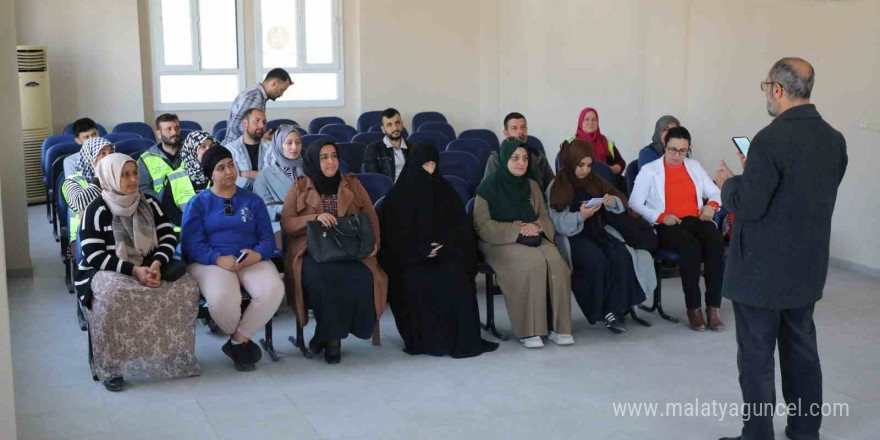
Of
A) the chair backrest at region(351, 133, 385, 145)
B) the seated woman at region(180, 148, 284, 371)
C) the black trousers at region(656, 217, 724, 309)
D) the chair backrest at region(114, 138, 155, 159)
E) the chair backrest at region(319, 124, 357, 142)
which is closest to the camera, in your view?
the seated woman at region(180, 148, 284, 371)

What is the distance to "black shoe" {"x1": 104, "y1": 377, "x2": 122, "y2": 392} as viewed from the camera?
15.6ft

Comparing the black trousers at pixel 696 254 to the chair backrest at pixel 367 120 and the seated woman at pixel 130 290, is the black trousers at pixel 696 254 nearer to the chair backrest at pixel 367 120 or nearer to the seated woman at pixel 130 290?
the seated woman at pixel 130 290

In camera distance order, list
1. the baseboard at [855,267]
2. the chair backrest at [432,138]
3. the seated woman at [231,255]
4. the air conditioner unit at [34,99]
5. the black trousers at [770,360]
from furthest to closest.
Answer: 1. the air conditioner unit at [34,99]
2. the chair backrest at [432,138]
3. the baseboard at [855,267]
4. the seated woman at [231,255]
5. the black trousers at [770,360]

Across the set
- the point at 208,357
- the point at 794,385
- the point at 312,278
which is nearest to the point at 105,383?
the point at 208,357

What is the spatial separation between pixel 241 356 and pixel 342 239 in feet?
2.72

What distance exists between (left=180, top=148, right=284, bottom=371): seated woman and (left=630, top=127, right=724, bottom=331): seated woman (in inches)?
95.7

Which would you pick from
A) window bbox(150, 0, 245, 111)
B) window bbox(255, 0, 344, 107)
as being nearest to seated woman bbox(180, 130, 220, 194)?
window bbox(150, 0, 245, 111)

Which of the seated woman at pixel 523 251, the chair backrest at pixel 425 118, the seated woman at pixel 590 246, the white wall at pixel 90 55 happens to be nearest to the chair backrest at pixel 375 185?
the seated woman at pixel 523 251

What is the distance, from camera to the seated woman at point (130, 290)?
476 centimetres

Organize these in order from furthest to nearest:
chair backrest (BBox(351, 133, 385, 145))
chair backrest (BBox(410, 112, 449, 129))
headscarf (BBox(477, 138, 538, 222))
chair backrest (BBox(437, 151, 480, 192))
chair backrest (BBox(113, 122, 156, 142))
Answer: chair backrest (BBox(410, 112, 449, 129)) < chair backrest (BBox(113, 122, 156, 142)) < chair backrest (BBox(351, 133, 385, 145)) < chair backrest (BBox(437, 151, 480, 192)) < headscarf (BBox(477, 138, 538, 222))

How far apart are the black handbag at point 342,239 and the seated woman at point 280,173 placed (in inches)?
24.8

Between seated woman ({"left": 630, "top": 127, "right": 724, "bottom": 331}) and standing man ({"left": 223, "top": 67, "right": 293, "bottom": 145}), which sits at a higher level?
standing man ({"left": 223, "top": 67, "right": 293, "bottom": 145})

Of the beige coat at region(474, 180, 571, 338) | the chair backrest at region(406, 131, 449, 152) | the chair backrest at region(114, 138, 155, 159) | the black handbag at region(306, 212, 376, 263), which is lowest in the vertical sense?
the beige coat at region(474, 180, 571, 338)

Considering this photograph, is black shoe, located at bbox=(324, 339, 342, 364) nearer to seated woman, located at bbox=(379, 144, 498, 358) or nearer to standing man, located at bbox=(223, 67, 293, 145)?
seated woman, located at bbox=(379, 144, 498, 358)
